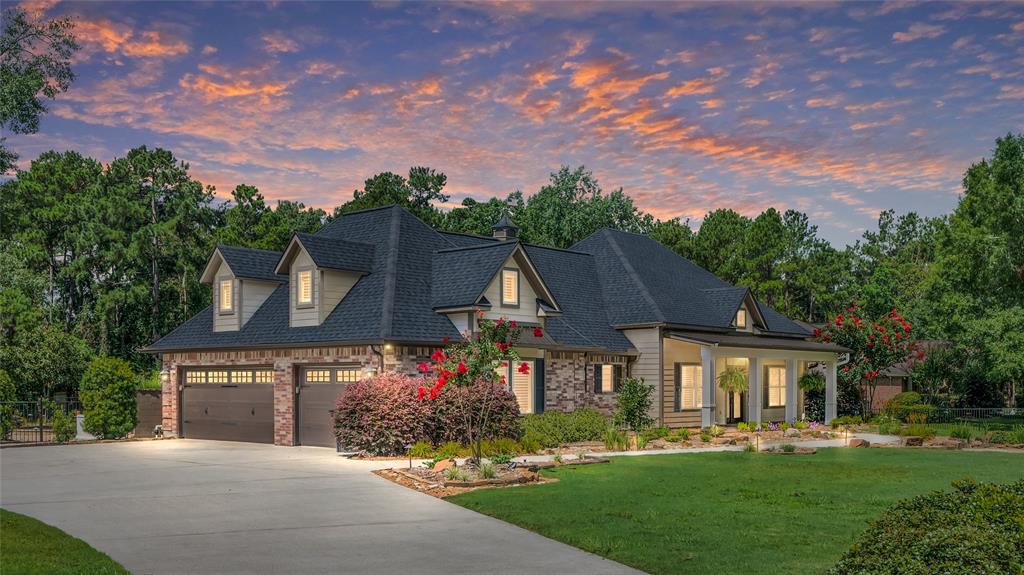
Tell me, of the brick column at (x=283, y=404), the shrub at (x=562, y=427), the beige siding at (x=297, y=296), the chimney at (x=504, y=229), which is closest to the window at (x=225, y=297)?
the beige siding at (x=297, y=296)

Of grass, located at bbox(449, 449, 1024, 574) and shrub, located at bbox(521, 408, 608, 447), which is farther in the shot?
shrub, located at bbox(521, 408, 608, 447)

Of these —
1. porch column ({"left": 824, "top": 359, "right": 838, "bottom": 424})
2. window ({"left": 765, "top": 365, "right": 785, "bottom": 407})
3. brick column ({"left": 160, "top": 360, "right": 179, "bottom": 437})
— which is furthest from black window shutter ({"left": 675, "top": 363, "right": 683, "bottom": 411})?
brick column ({"left": 160, "top": 360, "right": 179, "bottom": 437})

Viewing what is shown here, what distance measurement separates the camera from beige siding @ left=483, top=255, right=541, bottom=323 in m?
31.8

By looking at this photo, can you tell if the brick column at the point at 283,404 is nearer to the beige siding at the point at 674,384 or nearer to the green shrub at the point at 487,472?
the green shrub at the point at 487,472

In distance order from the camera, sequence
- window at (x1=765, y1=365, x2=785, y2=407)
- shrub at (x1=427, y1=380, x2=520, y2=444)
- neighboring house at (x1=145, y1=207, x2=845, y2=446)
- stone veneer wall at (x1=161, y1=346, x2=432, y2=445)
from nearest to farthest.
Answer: shrub at (x1=427, y1=380, x2=520, y2=444)
stone veneer wall at (x1=161, y1=346, x2=432, y2=445)
neighboring house at (x1=145, y1=207, x2=845, y2=446)
window at (x1=765, y1=365, x2=785, y2=407)

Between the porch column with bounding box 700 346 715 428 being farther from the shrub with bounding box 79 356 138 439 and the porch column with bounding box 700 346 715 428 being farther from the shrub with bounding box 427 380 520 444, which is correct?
the shrub with bounding box 79 356 138 439

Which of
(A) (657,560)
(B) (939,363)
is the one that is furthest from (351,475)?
(B) (939,363)

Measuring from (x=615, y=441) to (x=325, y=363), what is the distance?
949 centimetres

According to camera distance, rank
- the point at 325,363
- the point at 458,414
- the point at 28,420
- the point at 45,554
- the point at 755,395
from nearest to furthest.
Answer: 1. the point at 45,554
2. the point at 458,414
3. the point at 325,363
4. the point at 755,395
5. the point at 28,420

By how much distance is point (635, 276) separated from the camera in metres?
39.8

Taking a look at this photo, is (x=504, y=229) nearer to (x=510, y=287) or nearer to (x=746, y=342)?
(x=510, y=287)

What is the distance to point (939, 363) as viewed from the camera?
50.6m

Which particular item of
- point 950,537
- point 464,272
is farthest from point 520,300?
point 950,537

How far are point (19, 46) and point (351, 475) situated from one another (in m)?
20.6
